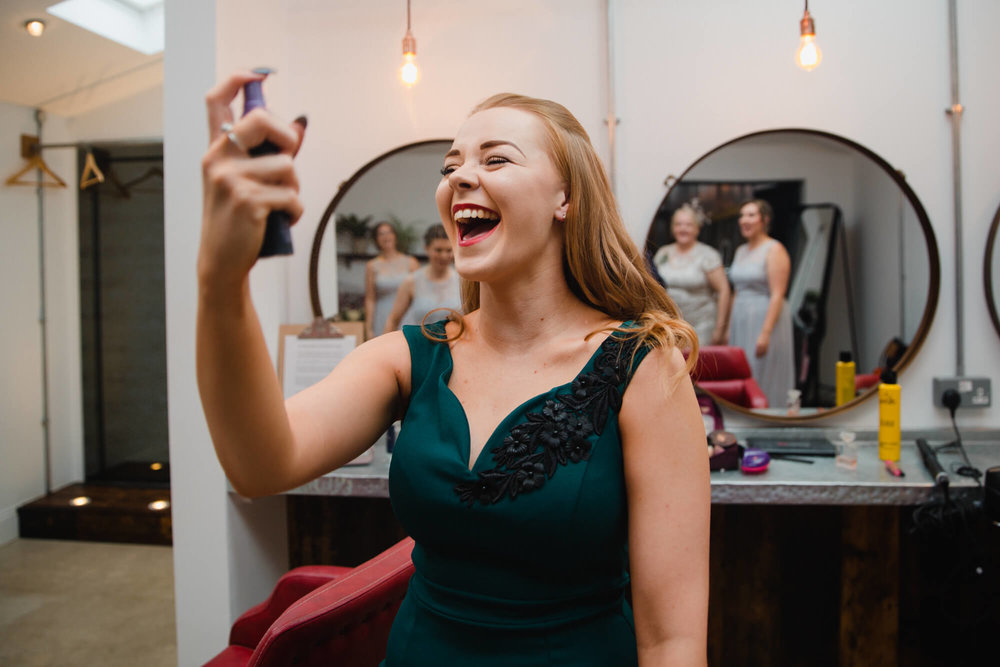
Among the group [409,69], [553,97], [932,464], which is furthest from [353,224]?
[932,464]

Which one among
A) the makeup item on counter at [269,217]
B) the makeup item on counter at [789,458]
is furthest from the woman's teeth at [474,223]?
the makeup item on counter at [789,458]

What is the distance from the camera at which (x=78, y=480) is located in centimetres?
461

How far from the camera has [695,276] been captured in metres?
2.49

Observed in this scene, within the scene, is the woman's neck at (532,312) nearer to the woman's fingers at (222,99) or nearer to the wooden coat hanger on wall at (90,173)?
the woman's fingers at (222,99)

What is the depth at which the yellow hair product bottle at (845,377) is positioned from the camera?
7.96ft

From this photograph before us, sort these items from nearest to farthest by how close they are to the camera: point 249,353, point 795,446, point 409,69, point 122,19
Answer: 1. point 249,353
2. point 795,446
3. point 409,69
4. point 122,19

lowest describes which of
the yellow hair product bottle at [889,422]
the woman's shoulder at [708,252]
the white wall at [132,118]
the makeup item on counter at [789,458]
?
the makeup item on counter at [789,458]

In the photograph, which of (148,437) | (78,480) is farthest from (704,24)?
(78,480)

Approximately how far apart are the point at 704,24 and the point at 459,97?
95 cm

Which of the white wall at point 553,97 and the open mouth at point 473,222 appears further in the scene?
the white wall at point 553,97

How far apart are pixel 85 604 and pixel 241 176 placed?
368 cm

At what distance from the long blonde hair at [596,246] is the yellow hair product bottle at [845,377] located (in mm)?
1563

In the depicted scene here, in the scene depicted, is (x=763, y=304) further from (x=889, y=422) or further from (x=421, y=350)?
(x=421, y=350)

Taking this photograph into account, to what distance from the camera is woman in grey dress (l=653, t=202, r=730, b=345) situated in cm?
247
